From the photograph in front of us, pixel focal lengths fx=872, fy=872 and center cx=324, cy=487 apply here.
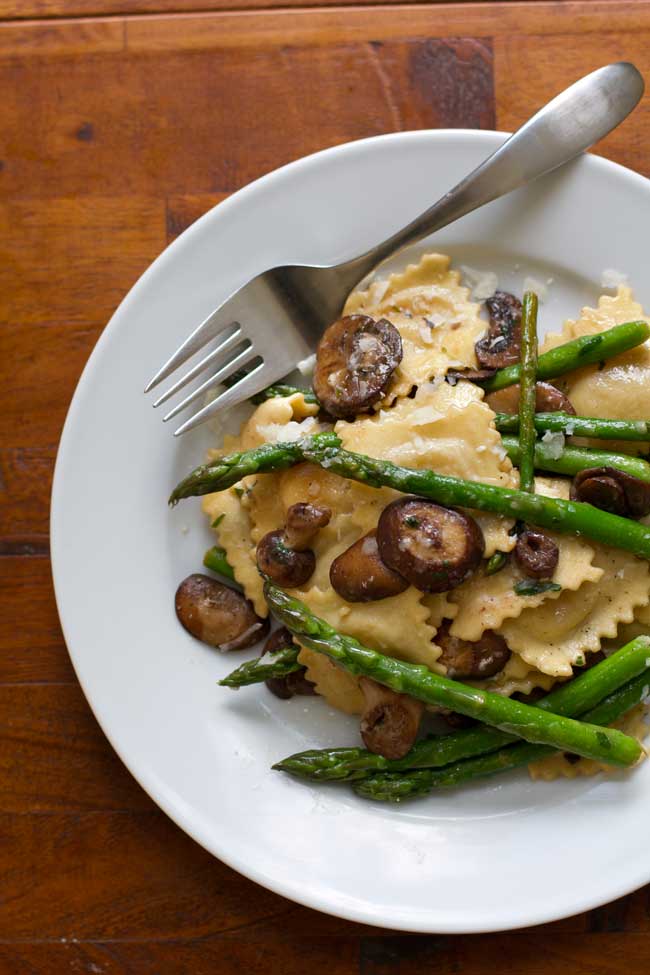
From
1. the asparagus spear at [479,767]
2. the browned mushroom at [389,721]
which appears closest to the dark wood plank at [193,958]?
the asparagus spear at [479,767]

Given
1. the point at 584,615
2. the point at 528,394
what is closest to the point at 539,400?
the point at 528,394

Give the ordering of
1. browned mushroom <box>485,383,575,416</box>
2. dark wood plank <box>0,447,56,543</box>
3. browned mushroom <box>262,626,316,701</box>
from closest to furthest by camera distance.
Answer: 1. browned mushroom <box>485,383,575,416</box>
2. browned mushroom <box>262,626,316,701</box>
3. dark wood plank <box>0,447,56,543</box>

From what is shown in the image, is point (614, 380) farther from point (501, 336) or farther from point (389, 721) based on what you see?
point (389, 721)

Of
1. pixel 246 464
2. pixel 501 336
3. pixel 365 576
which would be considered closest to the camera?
pixel 365 576

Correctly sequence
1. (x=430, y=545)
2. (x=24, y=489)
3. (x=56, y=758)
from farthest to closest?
(x=24, y=489), (x=56, y=758), (x=430, y=545)

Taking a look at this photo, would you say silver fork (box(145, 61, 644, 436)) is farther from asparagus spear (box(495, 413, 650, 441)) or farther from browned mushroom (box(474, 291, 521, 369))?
asparagus spear (box(495, 413, 650, 441))

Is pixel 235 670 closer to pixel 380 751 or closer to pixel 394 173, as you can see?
pixel 380 751

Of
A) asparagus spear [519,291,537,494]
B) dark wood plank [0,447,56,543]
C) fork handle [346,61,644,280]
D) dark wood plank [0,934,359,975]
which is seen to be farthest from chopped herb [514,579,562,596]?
dark wood plank [0,447,56,543]

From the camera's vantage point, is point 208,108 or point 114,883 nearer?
point 114,883
